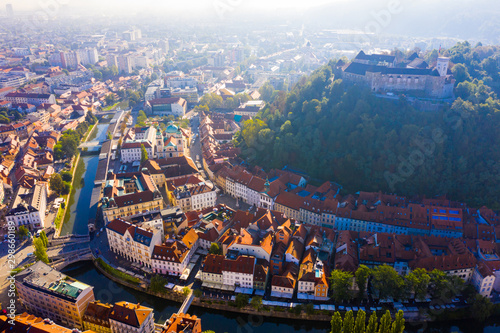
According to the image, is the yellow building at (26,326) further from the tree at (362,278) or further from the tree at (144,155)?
the tree at (144,155)

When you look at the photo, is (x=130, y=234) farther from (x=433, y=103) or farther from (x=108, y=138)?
(x=433, y=103)

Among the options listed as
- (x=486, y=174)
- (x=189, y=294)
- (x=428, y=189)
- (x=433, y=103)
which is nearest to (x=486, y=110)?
(x=433, y=103)

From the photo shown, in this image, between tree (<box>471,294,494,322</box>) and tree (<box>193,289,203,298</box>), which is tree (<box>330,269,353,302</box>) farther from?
tree (<box>193,289,203,298</box>)

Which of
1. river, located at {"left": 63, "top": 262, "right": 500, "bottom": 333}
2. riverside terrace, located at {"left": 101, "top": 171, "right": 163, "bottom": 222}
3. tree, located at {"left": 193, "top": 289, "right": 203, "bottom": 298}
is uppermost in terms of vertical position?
riverside terrace, located at {"left": 101, "top": 171, "right": 163, "bottom": 222}

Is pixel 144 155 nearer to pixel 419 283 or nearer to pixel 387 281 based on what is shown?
pixel 387 281

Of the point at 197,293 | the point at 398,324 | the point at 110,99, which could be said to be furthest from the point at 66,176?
the point at 110,99

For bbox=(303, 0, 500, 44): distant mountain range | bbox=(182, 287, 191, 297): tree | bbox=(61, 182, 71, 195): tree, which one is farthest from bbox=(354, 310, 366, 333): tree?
bbox=(303, 0, 500, 44): distant mountain range

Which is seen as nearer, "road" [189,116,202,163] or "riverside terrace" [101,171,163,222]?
"riverside terrace" [101,171,163,222]
